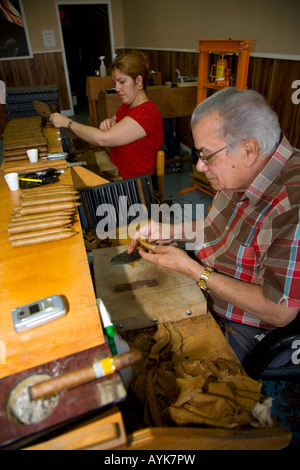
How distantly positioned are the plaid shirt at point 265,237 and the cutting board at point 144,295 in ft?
0.66

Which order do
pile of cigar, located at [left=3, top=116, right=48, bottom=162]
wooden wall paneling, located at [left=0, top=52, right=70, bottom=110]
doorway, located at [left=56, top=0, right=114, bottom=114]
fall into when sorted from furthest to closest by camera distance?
doorway, located at [left=56, top=0, right=114, bottom=114] → wooden wall paneling, located at [left=0, top=52, right=70, bottom=110] → pile of cigar, located at [left=3, top=116, right=48, bottom=162]

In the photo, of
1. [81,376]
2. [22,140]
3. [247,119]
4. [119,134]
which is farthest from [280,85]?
[81,376]

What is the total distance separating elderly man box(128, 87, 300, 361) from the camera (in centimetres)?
112

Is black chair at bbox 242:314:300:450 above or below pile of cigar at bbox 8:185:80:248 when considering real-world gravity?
below

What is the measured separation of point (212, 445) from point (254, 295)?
595mm

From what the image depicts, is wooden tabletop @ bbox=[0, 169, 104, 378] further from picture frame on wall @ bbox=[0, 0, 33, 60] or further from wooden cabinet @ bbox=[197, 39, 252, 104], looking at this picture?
picture frame on wall @ bbox=[0, 0, 33, 60]

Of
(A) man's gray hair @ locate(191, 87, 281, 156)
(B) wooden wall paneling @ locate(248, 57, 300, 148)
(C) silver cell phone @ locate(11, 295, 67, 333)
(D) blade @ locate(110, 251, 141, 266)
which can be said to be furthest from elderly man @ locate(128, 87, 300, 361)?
(B) wooden wall paneling @ locate(248, 57, 300, 148)

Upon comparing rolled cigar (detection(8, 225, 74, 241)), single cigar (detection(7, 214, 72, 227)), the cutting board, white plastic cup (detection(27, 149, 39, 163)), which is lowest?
the cutting board

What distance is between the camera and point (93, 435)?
0.69 m

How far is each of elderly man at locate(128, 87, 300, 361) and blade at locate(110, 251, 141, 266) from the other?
140mm

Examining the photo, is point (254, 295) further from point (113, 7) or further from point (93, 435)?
point (113, 7)

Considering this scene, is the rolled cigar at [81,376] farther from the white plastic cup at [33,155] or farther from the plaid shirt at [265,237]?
the white plastic cup at [33,155]

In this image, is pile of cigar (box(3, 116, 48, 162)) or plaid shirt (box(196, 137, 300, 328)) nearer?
plaid shirt (box(196, 137, 300, 328))
